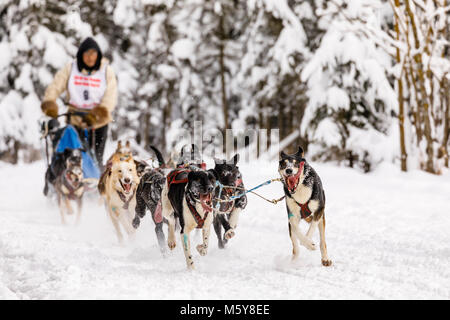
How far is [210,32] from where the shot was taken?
70.2 ft

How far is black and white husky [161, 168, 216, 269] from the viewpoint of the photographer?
150 inches

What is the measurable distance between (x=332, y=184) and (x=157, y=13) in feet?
49.5

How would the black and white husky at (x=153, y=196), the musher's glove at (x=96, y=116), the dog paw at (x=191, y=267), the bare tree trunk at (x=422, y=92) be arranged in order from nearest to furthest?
the dog paw at (x=191, y=267), the black and white husky at (x=153, y=196), the musher's glove at (x=96, y=116), the bare tree trunk at (x=422, y=92)

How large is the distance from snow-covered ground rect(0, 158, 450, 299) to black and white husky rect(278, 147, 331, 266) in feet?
1.37

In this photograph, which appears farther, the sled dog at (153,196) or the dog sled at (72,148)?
the dog sled at (72,148)

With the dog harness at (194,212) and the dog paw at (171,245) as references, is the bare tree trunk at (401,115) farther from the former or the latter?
the dog harness at (194,212)

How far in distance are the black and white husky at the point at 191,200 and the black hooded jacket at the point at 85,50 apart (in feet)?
13.0

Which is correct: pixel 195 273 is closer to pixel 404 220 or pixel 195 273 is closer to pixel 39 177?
pixel 404 220

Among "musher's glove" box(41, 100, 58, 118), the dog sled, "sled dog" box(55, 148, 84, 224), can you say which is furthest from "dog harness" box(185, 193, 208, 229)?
"musher's glove" box(41, 100, 58, 118)

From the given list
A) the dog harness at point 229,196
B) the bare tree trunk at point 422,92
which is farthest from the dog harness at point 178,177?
the bare tree trunk at point 422,92

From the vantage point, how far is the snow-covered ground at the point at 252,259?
11.5 ft

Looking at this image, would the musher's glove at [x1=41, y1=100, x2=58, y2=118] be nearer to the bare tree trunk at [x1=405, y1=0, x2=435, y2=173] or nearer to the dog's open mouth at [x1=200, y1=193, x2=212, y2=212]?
the dog's open mouth at [x1=200, y1=193, x2=212, y2=212]

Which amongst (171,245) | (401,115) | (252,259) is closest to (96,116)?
(171,245)
